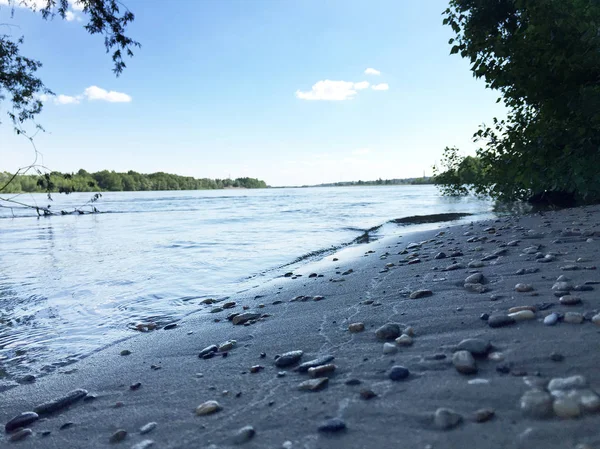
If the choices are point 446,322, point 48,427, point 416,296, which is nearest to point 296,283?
point 416,296

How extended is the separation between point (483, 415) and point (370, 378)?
83cm

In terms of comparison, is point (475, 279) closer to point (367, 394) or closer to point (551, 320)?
point (551, 320)

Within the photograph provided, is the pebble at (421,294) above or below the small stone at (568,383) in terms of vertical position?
below

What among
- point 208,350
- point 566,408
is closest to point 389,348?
point 566,408

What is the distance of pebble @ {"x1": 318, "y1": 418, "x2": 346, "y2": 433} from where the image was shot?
85.5 inches

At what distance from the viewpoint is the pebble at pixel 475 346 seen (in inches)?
106

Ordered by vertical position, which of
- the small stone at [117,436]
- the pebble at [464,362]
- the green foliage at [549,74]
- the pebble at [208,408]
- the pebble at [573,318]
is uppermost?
the green foliage at [549,74]

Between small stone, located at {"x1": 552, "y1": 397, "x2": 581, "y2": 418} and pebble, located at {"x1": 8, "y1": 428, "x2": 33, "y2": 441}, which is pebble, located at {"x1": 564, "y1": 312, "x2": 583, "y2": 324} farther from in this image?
pebble, located at {"x1": 8, "y1": 428, "x2": 33, "y2": 441}

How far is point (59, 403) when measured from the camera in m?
3.21

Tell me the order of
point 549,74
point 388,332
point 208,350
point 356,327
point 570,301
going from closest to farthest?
1. point 570,301
2. point 388,332
3. point 356,327
4. point 208,350
5. point 549,74

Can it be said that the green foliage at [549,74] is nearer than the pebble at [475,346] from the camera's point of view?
No

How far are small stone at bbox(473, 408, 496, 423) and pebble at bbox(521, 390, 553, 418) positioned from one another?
15 centimetres

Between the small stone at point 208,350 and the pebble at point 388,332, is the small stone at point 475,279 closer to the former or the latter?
the pebble at point 388,332

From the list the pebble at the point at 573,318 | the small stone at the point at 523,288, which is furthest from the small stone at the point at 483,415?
the small stone at the point at 523,288
